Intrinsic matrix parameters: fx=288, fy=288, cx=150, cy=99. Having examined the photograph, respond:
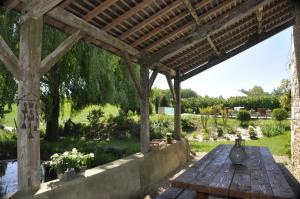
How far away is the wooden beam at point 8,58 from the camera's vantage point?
2.83 m

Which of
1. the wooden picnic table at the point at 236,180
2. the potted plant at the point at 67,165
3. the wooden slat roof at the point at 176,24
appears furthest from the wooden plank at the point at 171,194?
the wooden slat roof at the point at 176,24

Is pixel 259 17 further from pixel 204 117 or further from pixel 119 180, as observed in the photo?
pixel 204 117

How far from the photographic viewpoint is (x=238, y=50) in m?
7.81

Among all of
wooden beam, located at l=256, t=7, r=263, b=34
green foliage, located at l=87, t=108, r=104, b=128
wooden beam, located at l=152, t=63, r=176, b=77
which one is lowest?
green foliage, located at l=87, t=108, r=104, b=128

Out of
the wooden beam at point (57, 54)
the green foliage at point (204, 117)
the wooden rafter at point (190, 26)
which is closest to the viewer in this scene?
the wooden beam at point (57, 54)

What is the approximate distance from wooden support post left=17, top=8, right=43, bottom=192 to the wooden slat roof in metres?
0.35

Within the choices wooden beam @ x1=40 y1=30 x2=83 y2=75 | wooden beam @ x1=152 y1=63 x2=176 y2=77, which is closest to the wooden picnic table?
wooden beam @ x1=40 y1=30 x2=83 y2=75

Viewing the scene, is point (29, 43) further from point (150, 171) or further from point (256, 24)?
point (256, 24)

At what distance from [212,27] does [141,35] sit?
1.38m

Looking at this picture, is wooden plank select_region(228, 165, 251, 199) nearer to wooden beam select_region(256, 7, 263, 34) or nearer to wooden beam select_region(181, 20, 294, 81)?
wooden beam select_region(256, 7, 263, 34)

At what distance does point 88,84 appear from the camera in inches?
388

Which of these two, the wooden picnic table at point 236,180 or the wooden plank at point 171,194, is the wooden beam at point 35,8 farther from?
the wooden plank at point 171,194

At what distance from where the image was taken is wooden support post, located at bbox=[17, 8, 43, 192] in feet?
9.71

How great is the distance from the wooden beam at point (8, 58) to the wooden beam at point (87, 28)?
2.16 feet
